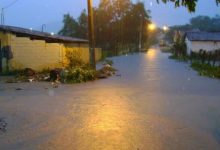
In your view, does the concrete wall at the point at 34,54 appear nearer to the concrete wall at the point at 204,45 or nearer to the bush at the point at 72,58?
the bush at the point at 72,58

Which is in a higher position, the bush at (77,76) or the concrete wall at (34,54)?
the concrete wall at (34,54)

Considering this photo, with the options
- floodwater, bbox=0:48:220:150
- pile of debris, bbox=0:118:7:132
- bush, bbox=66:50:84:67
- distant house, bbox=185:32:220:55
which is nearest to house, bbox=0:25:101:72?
bush, bbox=66:50:84:67

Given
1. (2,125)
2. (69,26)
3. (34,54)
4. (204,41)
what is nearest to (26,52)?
(34,54)

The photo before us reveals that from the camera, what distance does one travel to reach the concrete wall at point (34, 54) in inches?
953

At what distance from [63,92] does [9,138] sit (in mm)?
7497

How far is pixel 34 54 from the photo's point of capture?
25.6m

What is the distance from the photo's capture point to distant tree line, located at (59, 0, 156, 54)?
79.3 meters

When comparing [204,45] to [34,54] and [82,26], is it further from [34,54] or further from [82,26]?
[34,54]

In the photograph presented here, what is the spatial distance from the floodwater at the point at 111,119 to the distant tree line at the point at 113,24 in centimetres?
6337

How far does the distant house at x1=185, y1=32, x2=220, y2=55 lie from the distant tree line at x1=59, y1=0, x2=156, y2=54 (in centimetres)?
2321

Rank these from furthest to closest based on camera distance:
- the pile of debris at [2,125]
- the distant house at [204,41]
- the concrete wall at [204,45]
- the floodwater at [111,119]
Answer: the concrete wall at [204,45], the distant house at [204,41], the pile of debris at [2,125], the floodwater at [111,119]

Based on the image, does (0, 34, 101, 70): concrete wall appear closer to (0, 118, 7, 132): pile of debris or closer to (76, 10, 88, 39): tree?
(0, 118, 7, 132): pile of debris

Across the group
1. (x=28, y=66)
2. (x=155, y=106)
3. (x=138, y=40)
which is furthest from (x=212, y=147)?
(x=138, y=40)

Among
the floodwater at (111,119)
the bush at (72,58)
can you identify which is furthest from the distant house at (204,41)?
the floodwater at (111,119)
